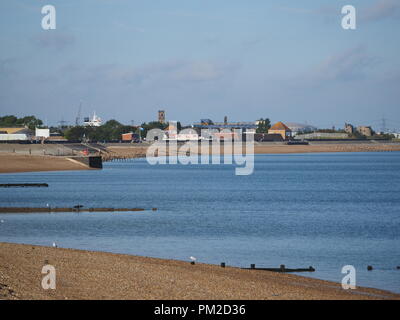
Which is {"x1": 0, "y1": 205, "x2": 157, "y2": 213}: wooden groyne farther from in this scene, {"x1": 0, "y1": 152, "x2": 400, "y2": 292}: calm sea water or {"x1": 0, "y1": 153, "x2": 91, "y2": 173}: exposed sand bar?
{"x1": 0, "y1": 153, "x2": 91, "y2": 173}: exposed sand bar

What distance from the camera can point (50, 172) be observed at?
327 feet

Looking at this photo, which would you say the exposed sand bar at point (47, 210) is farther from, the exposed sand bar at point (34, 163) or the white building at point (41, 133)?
the white building at point (41, 133)

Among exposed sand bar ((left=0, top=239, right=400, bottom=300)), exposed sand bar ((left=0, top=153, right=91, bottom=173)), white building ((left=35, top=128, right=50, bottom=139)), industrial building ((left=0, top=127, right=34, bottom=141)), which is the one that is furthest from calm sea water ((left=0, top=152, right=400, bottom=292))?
white building ((left=35, top=128, right=50, bottom=139))

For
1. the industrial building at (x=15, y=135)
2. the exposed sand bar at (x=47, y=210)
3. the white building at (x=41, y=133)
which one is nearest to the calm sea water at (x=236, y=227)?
the exposed sand bar at (x=47, y=210)

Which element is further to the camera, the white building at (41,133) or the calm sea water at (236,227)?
the white building at (41,133)

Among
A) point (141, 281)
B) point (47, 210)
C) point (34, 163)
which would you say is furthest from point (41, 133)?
point (141, 281)

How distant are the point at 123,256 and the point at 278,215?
2067cm

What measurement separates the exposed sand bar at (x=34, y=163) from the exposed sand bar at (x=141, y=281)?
74.4 m

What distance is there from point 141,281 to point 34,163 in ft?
284

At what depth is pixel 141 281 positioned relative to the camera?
1966cm

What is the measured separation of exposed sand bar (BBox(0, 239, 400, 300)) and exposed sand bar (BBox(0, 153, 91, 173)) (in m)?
74.4

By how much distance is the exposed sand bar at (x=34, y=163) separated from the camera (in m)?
98.7
